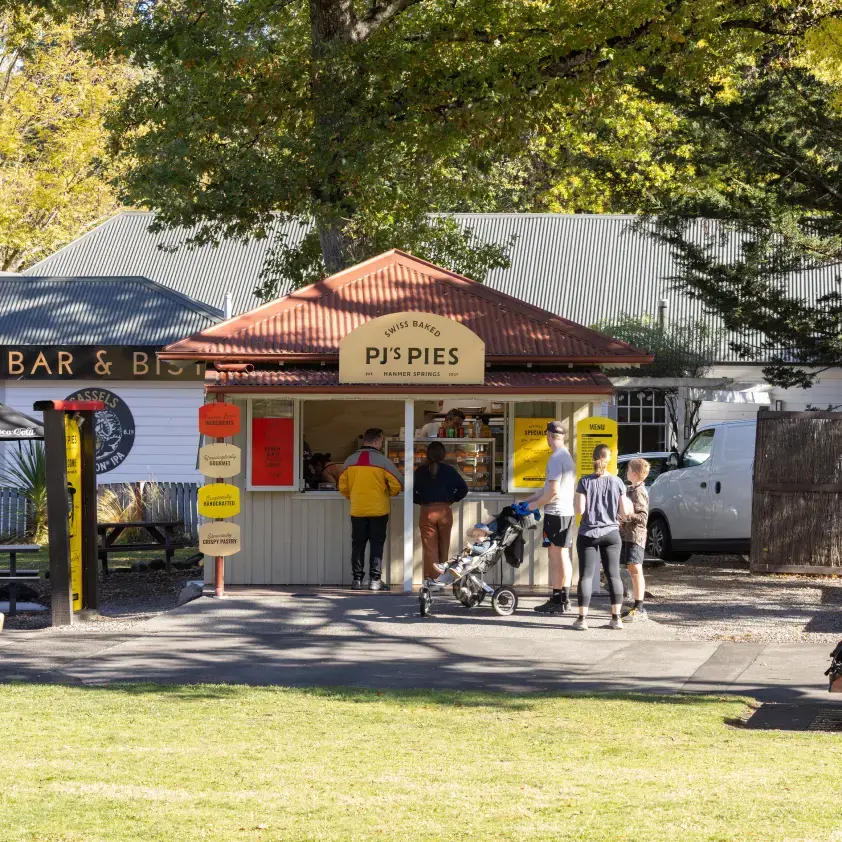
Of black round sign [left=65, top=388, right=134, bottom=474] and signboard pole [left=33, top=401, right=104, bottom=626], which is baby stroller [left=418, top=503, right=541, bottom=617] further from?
black round sign [left=65, top=388, right=134, bottom=474]

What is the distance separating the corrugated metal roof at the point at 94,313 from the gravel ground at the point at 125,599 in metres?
6.41

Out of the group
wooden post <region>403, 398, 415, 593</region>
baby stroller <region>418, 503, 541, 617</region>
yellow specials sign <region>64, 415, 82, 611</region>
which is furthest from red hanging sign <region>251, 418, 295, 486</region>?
baby stroller <region>418, 503, 541, 617</region>

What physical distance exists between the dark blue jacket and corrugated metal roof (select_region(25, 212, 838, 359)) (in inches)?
734

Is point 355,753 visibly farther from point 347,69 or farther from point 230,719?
point 347,69

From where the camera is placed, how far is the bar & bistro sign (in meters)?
24.8

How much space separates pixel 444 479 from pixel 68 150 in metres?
24.2

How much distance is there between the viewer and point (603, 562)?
44.3 feet

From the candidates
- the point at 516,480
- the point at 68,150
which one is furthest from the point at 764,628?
the point at 68,150

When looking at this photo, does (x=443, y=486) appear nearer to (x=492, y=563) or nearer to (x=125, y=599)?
(x=492, y=563)

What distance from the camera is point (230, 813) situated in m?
6.65

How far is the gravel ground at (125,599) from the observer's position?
14.4m

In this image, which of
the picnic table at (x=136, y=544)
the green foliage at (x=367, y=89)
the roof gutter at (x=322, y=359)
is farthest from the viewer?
the green foliage at (x=367, y=89)

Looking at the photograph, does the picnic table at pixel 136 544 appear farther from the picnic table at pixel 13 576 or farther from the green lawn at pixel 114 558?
the picnic table at pixel 13 576

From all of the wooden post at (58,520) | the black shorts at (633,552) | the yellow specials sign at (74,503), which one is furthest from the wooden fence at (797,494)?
the wooden post at (58,520)
